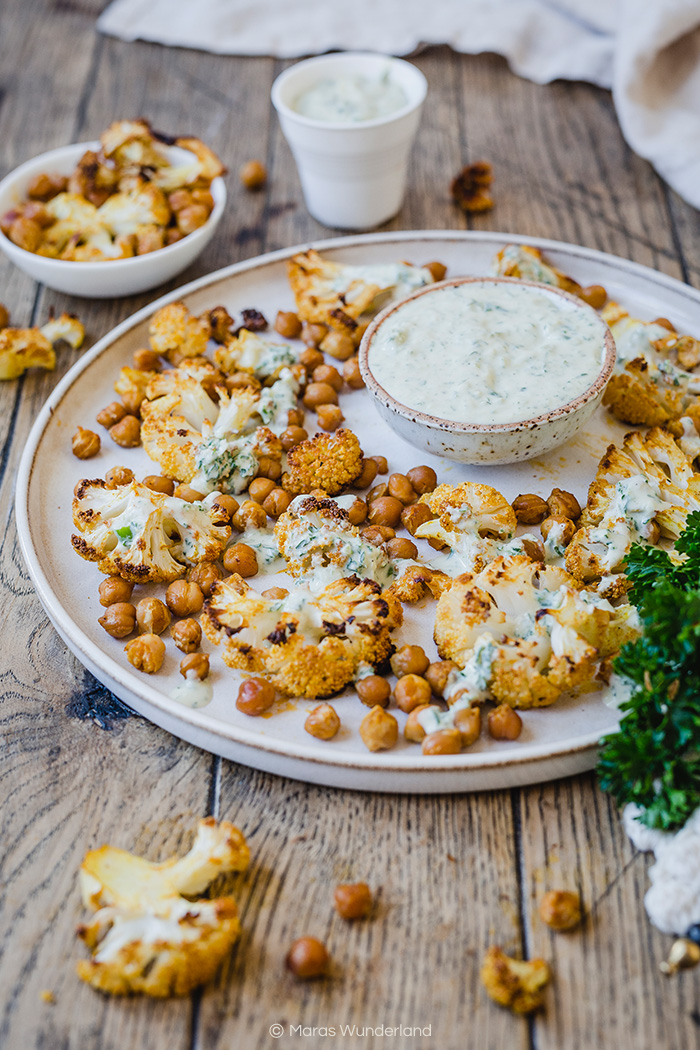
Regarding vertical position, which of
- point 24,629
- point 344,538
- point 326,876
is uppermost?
point 344,538

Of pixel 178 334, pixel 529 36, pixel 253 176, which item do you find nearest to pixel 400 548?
pixel 178 334

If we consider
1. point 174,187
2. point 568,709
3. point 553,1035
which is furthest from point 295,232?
point 553,1035

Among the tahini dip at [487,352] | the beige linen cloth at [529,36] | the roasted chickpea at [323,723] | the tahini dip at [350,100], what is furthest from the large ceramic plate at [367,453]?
the beige linen cloth at [529,36]

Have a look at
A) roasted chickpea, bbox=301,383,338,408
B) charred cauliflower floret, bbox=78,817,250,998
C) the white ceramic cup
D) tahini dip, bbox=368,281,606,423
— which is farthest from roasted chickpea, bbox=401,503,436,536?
the white ceramic cup

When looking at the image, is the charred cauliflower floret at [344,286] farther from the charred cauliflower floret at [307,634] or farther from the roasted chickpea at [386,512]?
the charred cauliflower floret at [307,634]

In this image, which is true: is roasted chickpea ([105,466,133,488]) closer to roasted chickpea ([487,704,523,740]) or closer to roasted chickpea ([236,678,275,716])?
roasted chickpea ([236,678,275,716])

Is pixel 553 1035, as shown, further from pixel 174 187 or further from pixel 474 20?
pixel 474 20
